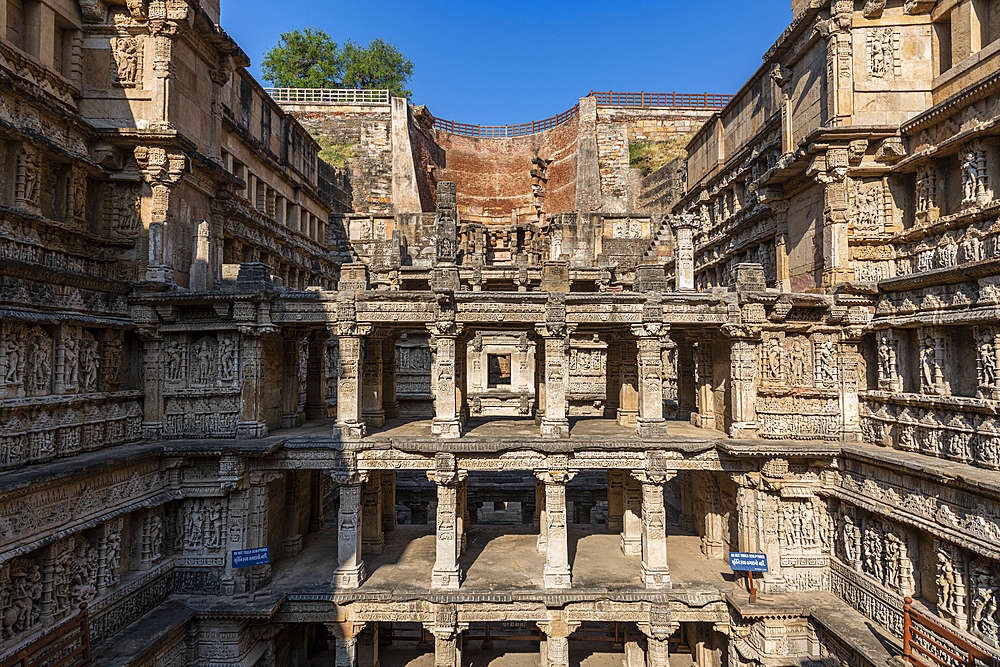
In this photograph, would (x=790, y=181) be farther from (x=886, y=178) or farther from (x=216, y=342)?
(x=216, y=342)

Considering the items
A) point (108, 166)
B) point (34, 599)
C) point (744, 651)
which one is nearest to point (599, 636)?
point (744, 651)

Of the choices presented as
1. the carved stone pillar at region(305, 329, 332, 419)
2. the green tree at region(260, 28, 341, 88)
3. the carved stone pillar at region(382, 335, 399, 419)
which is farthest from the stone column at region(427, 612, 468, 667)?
the green tree at region(260, 28, 341, 88)

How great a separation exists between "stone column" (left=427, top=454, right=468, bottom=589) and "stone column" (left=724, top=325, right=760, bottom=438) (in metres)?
6.94

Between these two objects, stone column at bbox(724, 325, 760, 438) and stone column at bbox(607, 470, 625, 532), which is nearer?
stone column at bbox(724, 325, 760, 438)

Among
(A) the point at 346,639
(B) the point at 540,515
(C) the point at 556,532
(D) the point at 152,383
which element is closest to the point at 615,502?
(B) the point at 540,515

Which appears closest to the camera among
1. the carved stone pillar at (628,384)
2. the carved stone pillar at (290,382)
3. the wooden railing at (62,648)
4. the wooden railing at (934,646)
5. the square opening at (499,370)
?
the wooden railing at (62,648)

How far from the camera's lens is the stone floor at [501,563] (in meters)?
11.4

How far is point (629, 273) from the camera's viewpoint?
17.6m

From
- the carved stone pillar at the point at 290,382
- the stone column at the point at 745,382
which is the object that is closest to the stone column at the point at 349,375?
the carved stone pillar at the point at 290,382

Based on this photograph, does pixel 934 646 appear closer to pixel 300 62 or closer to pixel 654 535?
pixel 654 535

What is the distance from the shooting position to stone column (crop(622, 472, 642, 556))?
1303cm

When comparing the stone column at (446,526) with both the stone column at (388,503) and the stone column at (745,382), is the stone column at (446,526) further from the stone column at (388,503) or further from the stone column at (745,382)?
the stone column at (745,382)

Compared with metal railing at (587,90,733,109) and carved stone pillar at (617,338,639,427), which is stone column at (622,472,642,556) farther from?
metal railing at (587,90,733,109)

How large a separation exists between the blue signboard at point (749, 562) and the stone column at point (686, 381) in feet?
17.3
